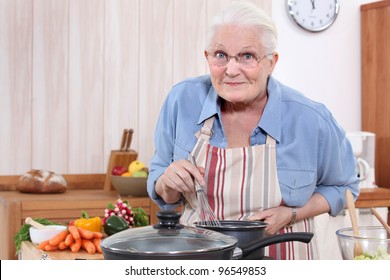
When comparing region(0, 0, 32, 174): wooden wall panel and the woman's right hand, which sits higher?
region(0, 0, 32, 174): wooden wall panel

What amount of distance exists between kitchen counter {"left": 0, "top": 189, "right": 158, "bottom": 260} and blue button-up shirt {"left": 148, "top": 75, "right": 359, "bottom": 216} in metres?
1.16

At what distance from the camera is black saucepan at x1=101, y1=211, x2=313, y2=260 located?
3.68 feet

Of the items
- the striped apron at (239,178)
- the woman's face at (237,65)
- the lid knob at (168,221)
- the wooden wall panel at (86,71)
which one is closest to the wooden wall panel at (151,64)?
the wooden wall panel at (86,71)

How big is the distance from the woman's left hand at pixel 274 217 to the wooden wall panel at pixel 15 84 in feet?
6.22

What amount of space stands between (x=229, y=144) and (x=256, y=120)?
95mm

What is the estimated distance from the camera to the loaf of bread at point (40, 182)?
3236 mm

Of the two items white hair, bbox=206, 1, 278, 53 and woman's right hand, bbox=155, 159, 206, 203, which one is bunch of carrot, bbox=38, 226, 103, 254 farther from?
white hair, bbox=206, 1, 278, 53

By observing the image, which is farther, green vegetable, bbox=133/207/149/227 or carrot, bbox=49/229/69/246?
green vegetable, bbox=133/207/149/227

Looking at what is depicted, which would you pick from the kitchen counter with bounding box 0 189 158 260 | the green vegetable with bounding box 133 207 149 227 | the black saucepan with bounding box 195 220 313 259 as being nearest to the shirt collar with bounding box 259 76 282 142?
the black saucepan with bounding box 195 220 313 259

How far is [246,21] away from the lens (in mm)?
1753

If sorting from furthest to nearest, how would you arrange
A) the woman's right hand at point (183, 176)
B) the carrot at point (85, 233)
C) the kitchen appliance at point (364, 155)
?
the kitchen appliance at point (364, 155)
the carrot at point (85, 233)
the woman's right hand at point (183, 176)

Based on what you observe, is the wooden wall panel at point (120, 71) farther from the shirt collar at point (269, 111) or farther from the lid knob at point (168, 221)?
the lid knob at point (168, 221)

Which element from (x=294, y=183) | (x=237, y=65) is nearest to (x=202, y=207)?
(x=294, y=183)
